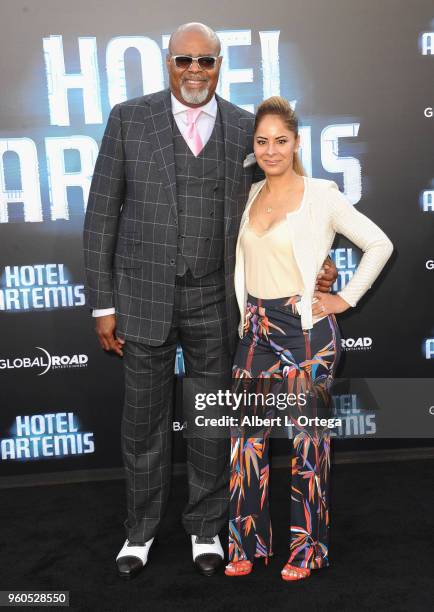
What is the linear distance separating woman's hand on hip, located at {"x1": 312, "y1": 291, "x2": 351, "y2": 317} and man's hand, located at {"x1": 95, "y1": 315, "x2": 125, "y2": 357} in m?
0.68

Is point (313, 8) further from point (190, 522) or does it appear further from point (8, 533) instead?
point (8, 533)

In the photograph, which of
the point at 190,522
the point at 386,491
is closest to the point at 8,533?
the point at 190,522

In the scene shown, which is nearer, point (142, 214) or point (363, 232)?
point (363, 232)

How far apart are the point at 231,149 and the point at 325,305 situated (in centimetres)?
60

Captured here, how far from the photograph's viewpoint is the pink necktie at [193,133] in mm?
2312

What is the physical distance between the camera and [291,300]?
2.21 metres

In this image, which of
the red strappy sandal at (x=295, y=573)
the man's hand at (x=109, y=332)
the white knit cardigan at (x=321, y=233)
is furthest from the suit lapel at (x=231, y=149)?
the red strappy sandal at (x=295, y=573)

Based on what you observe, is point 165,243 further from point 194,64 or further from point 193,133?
point 194,64

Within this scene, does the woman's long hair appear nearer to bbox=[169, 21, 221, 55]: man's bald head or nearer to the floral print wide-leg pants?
bbox=[169, 21, 221, 55]: man's bald head

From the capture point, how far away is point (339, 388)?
337 cm

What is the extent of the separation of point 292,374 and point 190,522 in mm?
754

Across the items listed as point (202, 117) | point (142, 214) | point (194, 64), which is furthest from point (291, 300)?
point (194, 64)

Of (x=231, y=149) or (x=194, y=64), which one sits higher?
(x=194, y=64)

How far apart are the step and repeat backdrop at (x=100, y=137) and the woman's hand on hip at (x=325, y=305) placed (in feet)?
3.26
